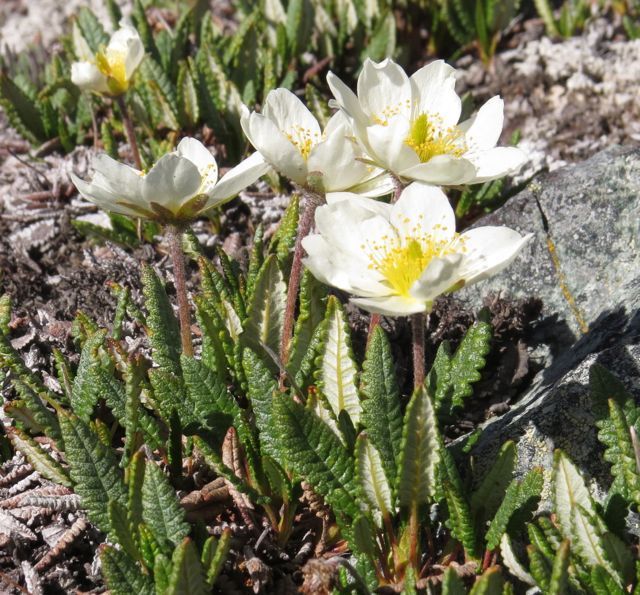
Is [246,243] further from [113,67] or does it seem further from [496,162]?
[496,162]

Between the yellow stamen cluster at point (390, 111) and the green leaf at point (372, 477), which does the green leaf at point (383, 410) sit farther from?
the yellow stamen cluster at point (390, 111)

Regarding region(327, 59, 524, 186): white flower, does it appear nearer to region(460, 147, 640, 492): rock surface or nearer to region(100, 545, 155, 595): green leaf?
region(460, 147, 640, 492): rock surface

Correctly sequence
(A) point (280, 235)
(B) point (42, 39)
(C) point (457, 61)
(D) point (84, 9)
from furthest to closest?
(B) point (42, 39), (C) point (457, 61), (D) point (84, 9), (A) point (280, 235)

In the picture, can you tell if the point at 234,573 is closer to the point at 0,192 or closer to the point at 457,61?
the point at 0,192

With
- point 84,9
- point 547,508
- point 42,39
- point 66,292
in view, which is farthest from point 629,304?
point 42,39

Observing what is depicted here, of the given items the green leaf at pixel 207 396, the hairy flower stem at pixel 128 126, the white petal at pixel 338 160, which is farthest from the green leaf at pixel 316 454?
the hairy flower stem at pixel 128 126

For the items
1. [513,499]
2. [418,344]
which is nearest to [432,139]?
[418,344]
